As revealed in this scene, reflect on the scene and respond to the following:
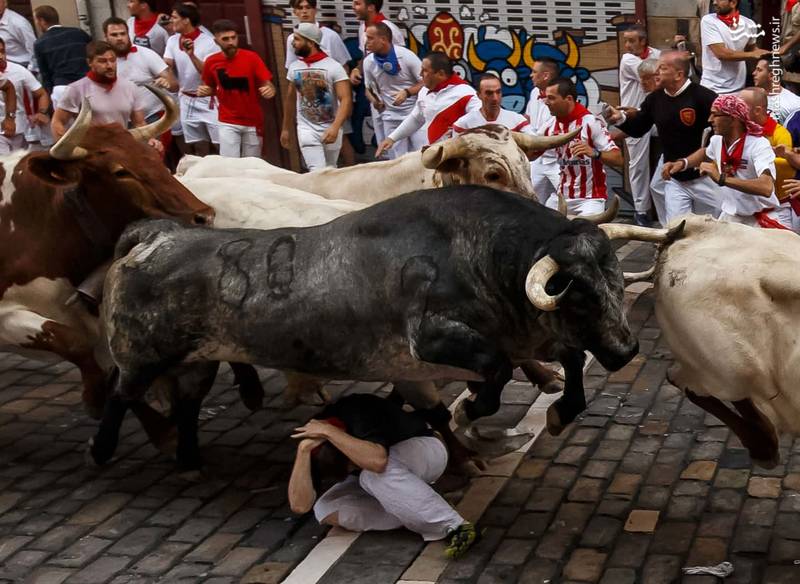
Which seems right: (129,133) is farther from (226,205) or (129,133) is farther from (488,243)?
(488,243)

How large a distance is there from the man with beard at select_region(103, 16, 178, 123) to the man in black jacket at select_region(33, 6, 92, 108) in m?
0.99

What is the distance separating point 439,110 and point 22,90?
541 centimetres

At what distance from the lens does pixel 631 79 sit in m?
14.0

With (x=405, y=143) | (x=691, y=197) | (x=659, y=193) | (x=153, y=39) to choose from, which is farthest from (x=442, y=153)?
(x=153, y=39)

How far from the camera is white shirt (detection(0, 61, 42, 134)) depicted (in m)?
15.4

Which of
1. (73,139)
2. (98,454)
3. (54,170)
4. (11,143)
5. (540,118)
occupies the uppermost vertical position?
(73,139)

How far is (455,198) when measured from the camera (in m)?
7.21

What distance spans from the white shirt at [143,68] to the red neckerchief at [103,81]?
90 cm

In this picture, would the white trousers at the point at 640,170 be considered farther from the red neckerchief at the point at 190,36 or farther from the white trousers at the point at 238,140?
the red neckerchief at the point at 190,36

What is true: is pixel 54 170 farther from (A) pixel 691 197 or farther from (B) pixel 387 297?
(A) pixel 691 197

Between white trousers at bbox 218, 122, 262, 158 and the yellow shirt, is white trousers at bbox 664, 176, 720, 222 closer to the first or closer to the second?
the yellow shirt

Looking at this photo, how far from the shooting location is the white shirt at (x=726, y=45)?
44.2ft

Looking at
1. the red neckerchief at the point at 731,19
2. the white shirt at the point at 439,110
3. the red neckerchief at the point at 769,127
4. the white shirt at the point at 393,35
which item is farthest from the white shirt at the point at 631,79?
the red neckerchief at the point at 769,127

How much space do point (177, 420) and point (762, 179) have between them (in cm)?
464
